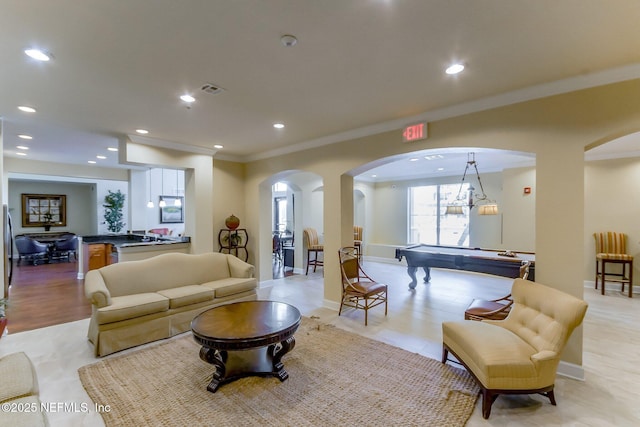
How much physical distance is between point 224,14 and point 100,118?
304 centimetres

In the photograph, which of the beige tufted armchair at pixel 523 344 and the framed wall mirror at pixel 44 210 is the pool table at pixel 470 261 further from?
the framed wall mirror at pixel 44 210

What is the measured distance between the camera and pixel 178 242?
535 cm

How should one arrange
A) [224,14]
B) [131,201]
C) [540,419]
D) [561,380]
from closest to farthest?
[224,14] → [540,419] → [561,380] → [131,201]

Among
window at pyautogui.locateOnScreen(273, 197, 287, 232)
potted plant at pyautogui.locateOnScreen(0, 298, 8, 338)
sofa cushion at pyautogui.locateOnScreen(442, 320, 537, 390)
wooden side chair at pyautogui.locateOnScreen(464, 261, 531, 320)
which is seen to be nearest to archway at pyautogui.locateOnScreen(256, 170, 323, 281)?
window at pyautogui.locateOnScreen(273, 197, 287, 232)

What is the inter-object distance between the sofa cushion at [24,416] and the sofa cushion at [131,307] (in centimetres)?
153

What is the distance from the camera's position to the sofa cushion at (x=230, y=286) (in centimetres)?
409

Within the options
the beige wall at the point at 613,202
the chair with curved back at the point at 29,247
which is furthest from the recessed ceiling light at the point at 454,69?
the chair with curved back at the point at 29,247

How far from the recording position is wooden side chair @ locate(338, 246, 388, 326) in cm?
410

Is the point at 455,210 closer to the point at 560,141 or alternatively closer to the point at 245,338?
the point at 560,141

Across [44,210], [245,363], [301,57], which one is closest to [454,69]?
[301,57]

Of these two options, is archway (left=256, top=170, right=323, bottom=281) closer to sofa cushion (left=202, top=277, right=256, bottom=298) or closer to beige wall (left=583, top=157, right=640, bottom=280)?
sofa cushion (left=202, top=277, right=256, bottom=298)

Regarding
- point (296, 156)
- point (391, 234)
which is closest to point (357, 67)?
point (296, 156)

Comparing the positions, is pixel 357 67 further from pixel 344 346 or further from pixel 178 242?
pixel 178 242

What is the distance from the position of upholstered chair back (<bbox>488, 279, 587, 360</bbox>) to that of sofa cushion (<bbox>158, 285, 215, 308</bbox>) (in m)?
3.51
